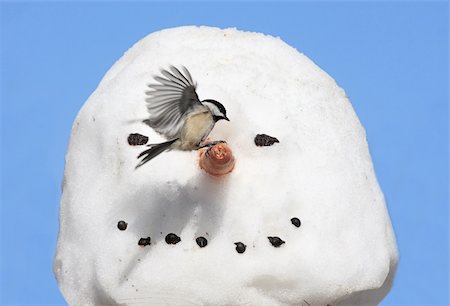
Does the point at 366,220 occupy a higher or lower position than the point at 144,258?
higher

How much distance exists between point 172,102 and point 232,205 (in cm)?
22

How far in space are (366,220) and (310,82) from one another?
0.30 m

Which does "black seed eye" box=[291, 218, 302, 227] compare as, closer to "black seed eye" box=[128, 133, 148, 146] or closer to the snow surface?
the snow surface

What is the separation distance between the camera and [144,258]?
5.99 feet

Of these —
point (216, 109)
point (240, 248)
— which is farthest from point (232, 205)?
point (216, 109)

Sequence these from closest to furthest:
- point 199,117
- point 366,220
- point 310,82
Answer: point 199,117 < point 366,220 < point 310,82

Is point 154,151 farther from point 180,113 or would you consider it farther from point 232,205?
point 232,205

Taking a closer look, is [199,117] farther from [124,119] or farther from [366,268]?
[366,268]

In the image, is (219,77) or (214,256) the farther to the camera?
(219,77)

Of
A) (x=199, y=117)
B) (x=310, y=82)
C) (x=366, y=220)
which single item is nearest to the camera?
(x=199, y=117)

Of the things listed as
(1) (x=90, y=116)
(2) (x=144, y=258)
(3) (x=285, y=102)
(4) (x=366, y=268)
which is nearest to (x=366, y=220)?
(4) (x=366, y=268)

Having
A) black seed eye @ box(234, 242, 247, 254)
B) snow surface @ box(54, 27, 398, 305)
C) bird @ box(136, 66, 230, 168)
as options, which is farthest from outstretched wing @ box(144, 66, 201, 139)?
black seed eye @ box(234, 242, 247, 254)

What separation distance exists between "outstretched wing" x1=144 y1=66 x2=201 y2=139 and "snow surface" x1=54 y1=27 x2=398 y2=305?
0.38ft

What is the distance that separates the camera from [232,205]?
6.05 feet
